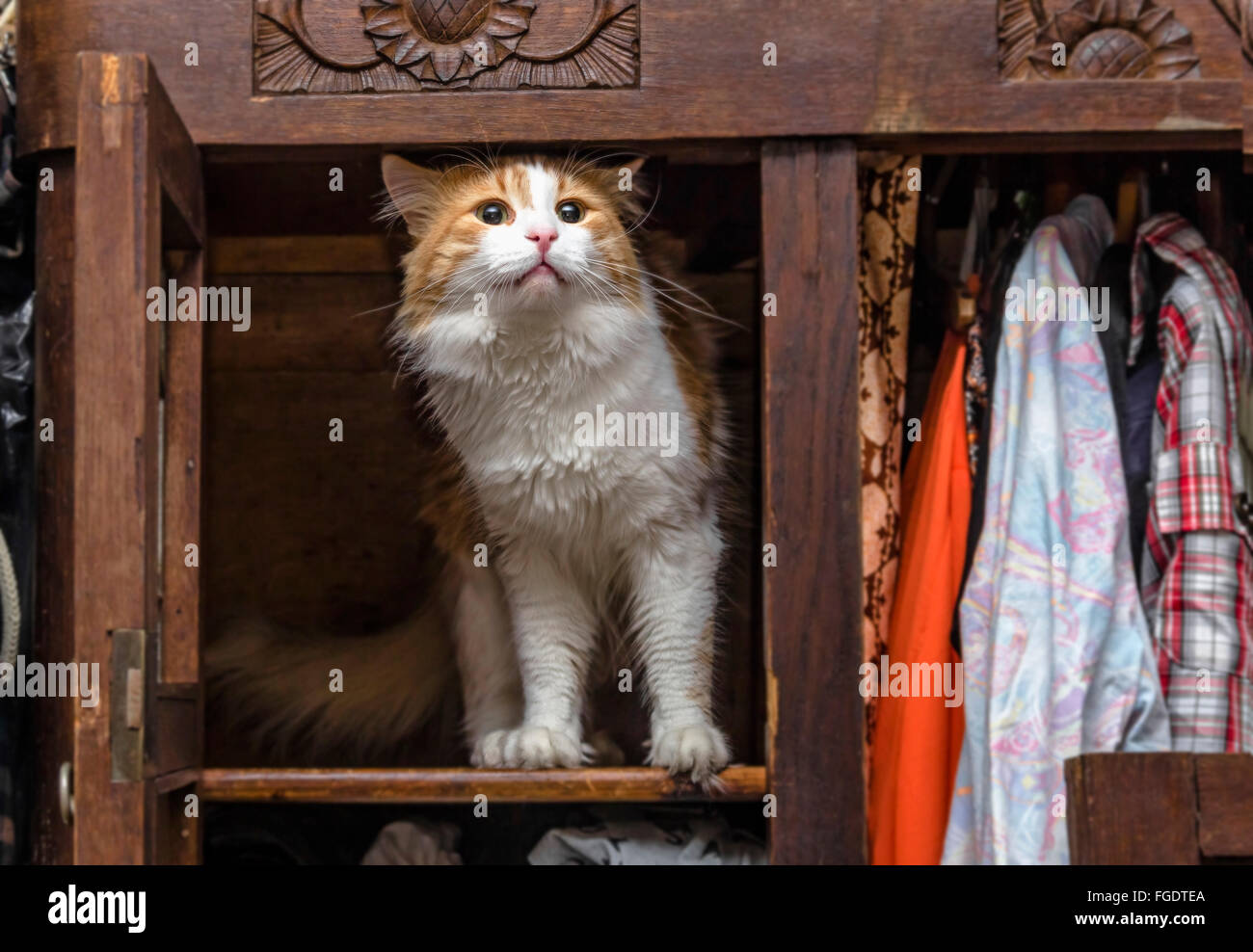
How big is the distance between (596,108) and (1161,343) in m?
0.74

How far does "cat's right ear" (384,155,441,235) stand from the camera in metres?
1.65

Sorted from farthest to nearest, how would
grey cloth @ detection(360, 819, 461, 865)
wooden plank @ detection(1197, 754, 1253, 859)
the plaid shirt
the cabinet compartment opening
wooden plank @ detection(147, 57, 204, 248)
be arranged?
the cabinet compartment opening → grey cloth @ detection(360, 819, 461, 865) → the plaid shirt → wooden plank @ detection(147, 57, 204, 248) → wooden plank @ detection(1197, 754, 1253, 859)

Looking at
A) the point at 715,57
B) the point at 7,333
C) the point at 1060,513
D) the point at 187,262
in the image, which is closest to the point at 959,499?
the point at 1060,513

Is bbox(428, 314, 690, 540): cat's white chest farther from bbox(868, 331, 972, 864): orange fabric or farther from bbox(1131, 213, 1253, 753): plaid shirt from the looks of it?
bbox(1131, 213, 1253, 753): plaid shirt

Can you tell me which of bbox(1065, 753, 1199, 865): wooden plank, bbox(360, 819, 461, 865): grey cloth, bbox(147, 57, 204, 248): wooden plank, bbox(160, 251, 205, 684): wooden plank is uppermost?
bbox(147, 57, 204, 248): wooden plank

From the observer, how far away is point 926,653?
167 centimetres

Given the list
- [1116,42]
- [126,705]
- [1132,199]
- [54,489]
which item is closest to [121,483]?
[126,705]

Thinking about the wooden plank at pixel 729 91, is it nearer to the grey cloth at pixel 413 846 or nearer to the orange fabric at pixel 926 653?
the orange fabric at pixel 926 653

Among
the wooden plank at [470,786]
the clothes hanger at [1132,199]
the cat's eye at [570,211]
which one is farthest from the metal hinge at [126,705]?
the clothes hanger at [1132,199]

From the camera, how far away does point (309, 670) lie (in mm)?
2018

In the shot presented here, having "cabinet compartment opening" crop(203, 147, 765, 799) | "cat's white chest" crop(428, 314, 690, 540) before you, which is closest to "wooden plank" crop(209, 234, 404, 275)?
"cabinet compartment opening" crop(203, 147, 765, 799)

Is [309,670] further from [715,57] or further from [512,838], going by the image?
A: [715,57]

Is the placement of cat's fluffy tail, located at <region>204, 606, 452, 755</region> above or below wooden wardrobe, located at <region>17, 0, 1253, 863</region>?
below

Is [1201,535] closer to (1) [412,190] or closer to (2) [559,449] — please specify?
(2) [559,449]
